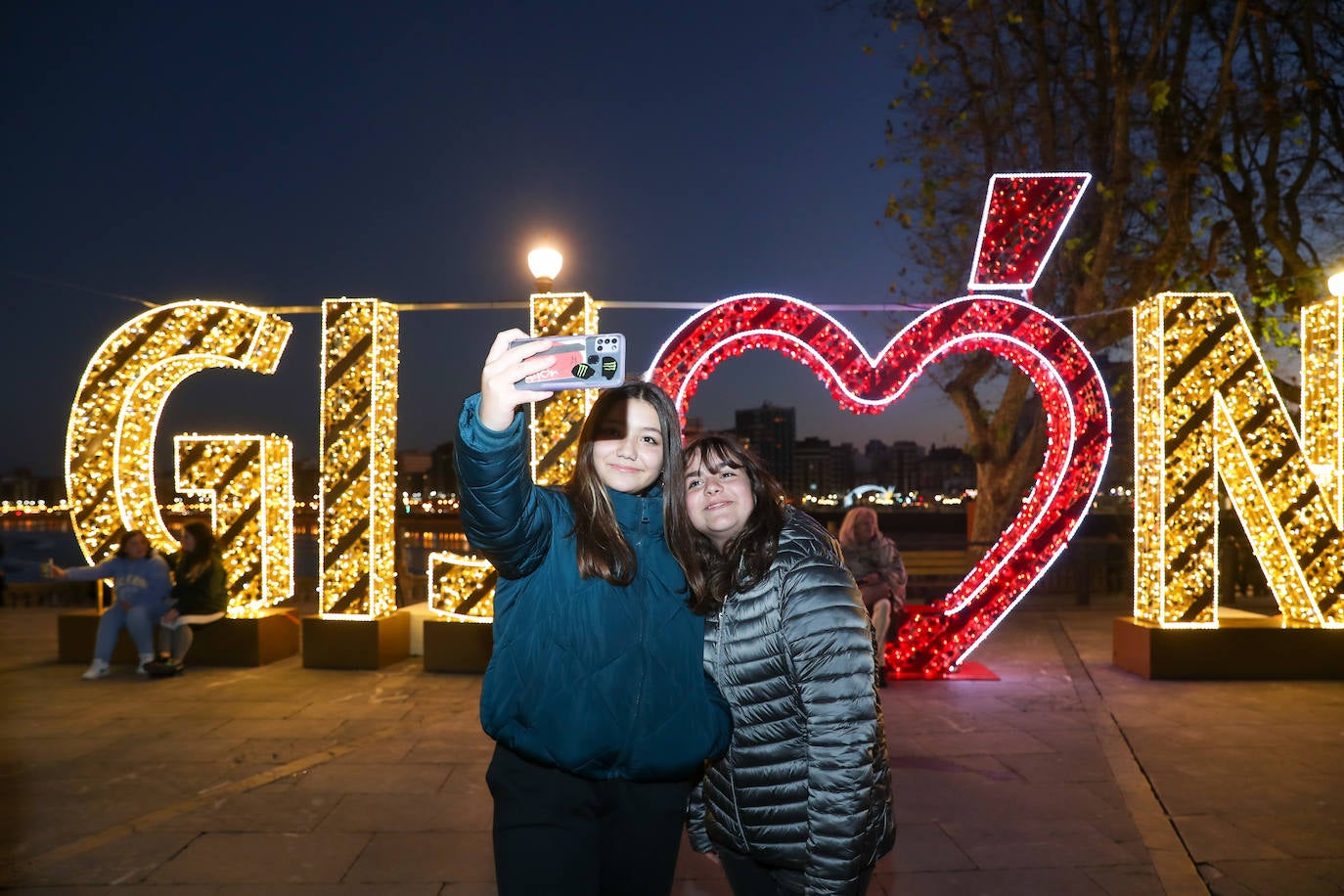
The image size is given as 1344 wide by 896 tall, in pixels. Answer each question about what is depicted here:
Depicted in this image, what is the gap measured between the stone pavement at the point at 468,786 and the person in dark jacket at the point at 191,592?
0.42 meters

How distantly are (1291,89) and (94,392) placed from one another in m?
14.0

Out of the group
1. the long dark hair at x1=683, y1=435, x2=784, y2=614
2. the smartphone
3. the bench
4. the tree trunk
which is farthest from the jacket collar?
the tree trunk

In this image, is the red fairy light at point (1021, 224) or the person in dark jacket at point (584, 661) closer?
the person in dark jacket at point (584, 661)

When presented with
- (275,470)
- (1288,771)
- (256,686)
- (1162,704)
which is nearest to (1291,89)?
(1162,704)

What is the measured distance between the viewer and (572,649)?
2.25 metres

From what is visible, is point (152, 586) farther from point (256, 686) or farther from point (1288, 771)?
point (1288, 771)

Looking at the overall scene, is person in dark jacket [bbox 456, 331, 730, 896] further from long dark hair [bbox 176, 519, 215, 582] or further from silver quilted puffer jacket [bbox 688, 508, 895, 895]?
long dark hair [bbox 176, 519, 215, 582]

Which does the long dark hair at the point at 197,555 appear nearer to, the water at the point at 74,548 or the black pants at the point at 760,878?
the water at the point at 74,548

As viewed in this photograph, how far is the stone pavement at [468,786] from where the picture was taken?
158 inches

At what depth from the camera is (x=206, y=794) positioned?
4996 millimetres

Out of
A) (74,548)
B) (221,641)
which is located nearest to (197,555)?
(221,641)

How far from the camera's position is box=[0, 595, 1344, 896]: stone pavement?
4023 mm

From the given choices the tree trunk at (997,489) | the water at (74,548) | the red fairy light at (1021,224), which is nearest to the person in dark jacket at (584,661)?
the red fairy light at (1021,224)

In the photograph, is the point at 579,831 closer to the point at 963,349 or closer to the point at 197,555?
the point at 963,349
